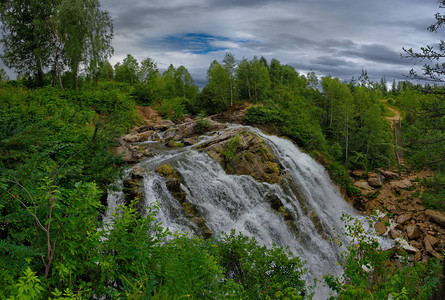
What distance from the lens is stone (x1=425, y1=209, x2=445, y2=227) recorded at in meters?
21.5

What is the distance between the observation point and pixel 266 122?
29.4 metres

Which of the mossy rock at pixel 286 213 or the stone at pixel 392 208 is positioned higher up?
the mossy rock at pixel 286 213

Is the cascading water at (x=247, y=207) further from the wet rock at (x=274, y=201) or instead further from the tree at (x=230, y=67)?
the tree at (x=230, y=67)

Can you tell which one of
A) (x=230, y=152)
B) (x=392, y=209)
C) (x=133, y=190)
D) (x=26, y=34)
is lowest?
(x=392, y=209)

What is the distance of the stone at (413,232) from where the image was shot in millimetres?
20344

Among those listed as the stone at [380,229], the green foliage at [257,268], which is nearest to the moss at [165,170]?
the green foliage at [257,268]

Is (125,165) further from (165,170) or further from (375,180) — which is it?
(375,180)

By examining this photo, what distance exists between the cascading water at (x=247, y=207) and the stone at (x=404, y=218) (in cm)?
668

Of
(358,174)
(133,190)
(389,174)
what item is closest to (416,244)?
(358,174)

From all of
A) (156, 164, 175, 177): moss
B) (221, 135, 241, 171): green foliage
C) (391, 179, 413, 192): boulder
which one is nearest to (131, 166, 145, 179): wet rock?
(156, 164, 175, 177): moss

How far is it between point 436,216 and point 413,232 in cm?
351

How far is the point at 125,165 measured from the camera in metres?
12.6

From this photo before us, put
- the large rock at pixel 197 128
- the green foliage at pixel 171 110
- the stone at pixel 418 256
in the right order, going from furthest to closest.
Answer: the green foliage at pixel 171 110
the large rock at pixel 197 128
the stone at pixel 418 256

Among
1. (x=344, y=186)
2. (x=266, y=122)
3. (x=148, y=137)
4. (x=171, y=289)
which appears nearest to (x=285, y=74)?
(x=266, y=122)
